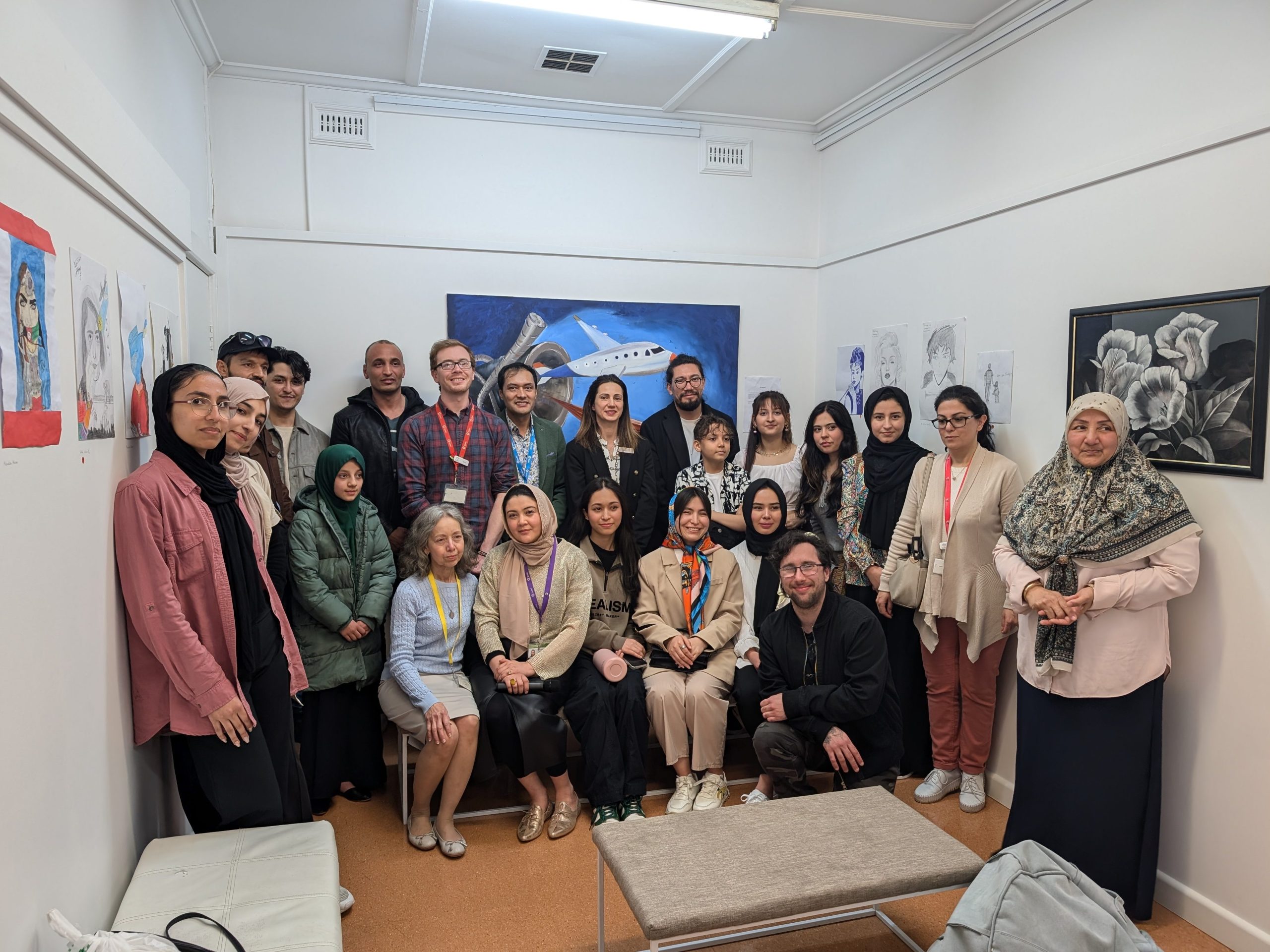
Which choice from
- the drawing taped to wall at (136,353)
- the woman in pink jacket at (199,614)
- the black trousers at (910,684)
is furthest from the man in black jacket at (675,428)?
the drawing taped to wall at (136,353)

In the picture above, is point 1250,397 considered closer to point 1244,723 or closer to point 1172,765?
point 1244,723

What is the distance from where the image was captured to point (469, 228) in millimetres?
4824

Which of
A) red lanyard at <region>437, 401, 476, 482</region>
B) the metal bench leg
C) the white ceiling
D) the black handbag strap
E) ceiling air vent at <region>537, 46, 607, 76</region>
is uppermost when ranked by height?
ceiling air vent at <region>537, 46, 607, 76</region>

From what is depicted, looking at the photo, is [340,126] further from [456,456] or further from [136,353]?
[136,353]

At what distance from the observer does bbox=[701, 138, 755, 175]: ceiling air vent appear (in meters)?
5.15

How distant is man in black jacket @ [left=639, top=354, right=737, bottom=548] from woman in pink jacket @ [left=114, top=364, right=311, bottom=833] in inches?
87.1

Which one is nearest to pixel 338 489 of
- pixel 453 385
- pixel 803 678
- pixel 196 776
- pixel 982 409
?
pixel 453 385

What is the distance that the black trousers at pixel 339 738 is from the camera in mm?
3611

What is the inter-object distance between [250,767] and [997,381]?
3.22 m

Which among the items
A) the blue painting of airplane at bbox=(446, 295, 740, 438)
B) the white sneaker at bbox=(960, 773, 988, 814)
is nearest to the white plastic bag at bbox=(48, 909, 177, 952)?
the white sneaker at bbox=(960, 773, 988, 814)

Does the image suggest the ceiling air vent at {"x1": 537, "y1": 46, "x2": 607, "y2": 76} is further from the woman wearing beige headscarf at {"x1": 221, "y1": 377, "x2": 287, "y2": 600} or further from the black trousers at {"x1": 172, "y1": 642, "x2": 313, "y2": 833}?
the black trousers at {"x1": 172, "y1": 642, "x2": 313, "y2": 833}

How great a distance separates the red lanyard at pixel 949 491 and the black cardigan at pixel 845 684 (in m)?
0.57

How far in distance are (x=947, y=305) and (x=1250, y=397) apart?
1.61 meters

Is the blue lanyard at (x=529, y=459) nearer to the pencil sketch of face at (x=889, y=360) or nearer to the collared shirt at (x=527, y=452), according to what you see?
the collared shirt at (x=527, y=452)
